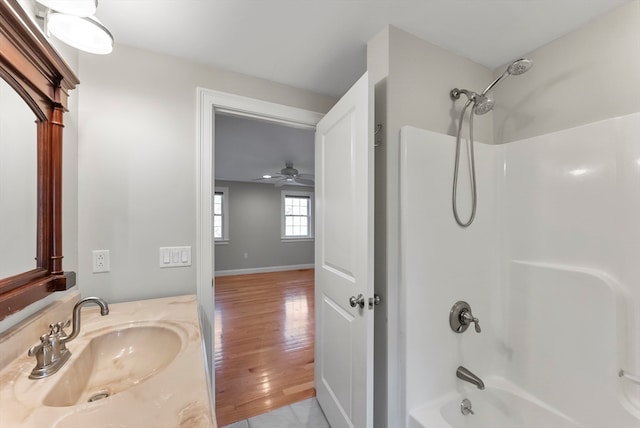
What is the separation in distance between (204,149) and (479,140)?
1.75 m

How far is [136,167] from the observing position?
1.38 metres

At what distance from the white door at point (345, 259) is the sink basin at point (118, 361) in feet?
2.62

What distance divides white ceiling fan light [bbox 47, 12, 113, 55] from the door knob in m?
1.54

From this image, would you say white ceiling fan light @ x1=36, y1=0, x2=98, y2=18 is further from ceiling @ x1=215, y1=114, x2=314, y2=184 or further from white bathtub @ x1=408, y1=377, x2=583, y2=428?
white bathtub @ x1=408, y1=377, x2=583, y2=428

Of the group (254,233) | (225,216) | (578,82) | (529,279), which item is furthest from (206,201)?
(254,233)

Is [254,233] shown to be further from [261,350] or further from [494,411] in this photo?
[494,411]

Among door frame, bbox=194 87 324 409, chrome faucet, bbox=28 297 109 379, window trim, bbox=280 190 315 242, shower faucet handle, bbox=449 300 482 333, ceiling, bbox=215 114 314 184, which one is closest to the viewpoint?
chrome faucet, bbox=28 297 109 379

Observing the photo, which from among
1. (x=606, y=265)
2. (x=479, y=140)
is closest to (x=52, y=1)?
(x=479, y=140)

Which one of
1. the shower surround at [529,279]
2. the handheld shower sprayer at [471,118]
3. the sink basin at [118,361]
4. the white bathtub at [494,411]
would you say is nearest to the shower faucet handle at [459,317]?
the shower surround at [529,279]

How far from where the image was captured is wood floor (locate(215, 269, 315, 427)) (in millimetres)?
1783

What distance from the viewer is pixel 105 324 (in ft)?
3.49

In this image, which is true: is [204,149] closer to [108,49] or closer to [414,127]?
[108,49]

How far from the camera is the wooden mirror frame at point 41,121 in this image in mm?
720

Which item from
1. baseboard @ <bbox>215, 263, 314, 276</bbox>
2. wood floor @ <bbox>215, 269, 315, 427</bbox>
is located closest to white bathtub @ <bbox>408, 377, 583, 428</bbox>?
wood floor @ <bbox>215, 269, 315, 427</bbox>
